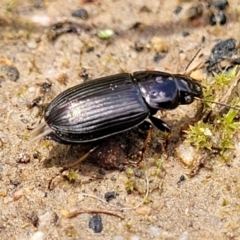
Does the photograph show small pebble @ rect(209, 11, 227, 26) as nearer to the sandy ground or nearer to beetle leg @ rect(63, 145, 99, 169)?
the sandy ground

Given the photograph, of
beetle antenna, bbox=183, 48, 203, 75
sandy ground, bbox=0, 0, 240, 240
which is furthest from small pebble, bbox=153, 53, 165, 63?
beetle antenna, bbox=183, 48, 203, 75

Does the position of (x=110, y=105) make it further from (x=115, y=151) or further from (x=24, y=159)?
(x=24, y=159)

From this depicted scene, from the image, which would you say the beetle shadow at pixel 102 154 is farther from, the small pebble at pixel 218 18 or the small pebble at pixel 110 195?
the small pebble at pixel 218 18

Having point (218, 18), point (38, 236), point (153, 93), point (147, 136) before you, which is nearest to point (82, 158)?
point (147, 136)

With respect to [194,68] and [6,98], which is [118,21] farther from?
[6,98]

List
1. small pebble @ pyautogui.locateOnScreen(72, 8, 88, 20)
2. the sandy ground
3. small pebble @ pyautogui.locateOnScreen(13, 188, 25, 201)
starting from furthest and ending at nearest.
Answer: small pebble @ pyautogui.locateOnScreen(72, 8, 88, 20) < small pebble @ pyautogui.locateOnScreen(13, 188, 25, 201) < the sandy ground

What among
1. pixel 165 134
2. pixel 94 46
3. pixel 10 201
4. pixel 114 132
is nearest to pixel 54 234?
pixel 10 201

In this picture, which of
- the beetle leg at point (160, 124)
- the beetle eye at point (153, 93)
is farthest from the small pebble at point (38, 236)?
the beetle eye at point (153, 93)

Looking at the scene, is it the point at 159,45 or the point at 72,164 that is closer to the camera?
the point at 72,164
